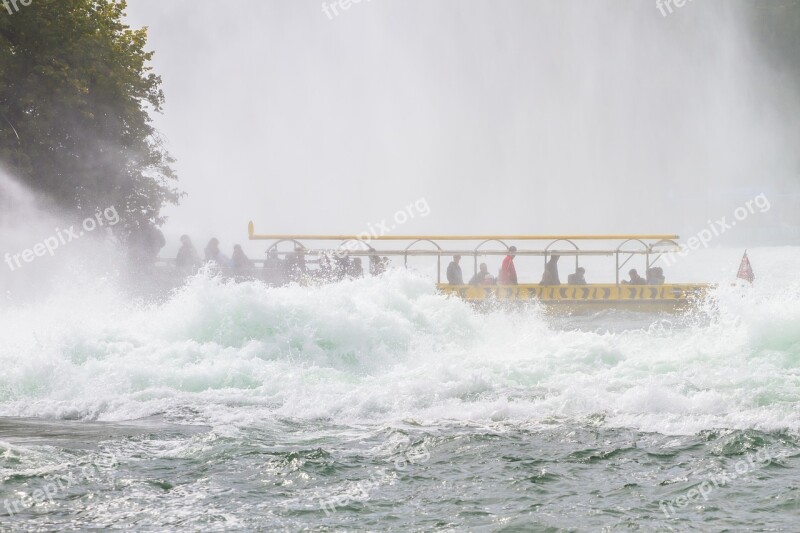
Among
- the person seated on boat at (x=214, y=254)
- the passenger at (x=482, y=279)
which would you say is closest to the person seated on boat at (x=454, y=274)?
the passenger at (x=482, y=279)

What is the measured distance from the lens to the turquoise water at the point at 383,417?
7426 millimetres

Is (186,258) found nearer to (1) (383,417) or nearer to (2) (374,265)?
(2) (374,265)

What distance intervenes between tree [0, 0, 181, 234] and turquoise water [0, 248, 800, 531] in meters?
10.5

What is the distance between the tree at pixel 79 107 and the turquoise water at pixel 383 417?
10.5 metres

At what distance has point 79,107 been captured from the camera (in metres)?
28.3

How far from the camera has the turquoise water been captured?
24.4 ft

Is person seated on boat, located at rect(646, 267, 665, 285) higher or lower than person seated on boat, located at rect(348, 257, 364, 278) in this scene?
lower

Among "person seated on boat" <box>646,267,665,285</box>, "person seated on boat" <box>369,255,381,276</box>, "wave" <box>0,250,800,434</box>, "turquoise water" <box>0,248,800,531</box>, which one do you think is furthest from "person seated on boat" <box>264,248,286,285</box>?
"person seated on boat" <box>646,267,665,285</box>

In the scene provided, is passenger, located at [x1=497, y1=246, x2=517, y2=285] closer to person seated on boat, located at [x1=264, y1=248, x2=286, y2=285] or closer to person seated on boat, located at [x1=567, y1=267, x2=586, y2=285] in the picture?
person seated on boat, located at [x1=567, y1=267, x2=586, y2=285]

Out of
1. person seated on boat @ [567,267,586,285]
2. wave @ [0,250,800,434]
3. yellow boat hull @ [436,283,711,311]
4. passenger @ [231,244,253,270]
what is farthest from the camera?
passenger @ [231,244,253,270]

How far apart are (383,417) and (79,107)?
818 inches

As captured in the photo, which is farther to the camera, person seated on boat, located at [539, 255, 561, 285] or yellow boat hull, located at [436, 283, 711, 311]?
person seated on boat, located at [539, 255, 561, 285]

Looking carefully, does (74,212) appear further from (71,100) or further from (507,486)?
(507,486)

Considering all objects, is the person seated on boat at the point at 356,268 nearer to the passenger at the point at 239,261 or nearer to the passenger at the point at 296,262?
the passenger at the point at 296,262
